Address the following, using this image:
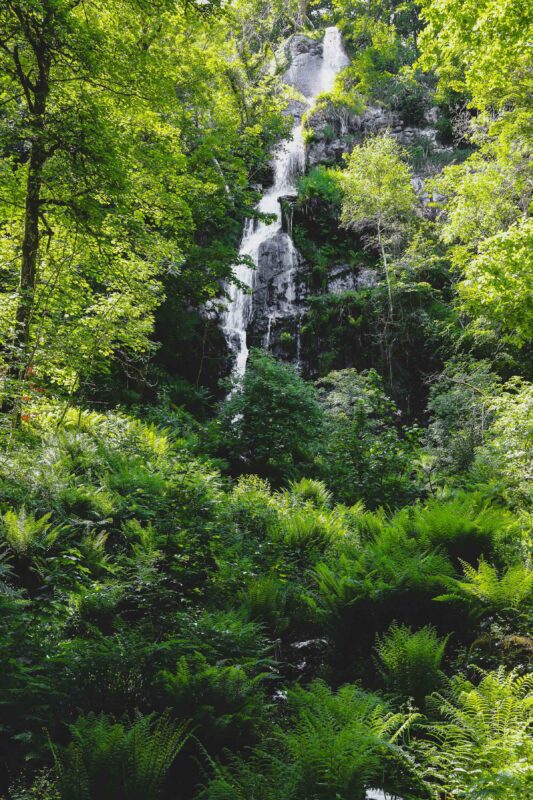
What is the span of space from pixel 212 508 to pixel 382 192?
62.8 feet

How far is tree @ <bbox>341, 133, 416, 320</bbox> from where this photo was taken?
21125 mm

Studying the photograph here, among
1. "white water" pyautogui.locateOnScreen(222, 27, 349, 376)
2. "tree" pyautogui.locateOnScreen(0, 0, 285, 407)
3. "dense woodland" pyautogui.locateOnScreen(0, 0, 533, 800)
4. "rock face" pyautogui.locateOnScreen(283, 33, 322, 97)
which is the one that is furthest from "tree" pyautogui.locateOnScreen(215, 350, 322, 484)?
"rock face" pyautogui.locateOnScreen(283, 33, 322, 97)

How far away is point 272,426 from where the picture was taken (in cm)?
1194

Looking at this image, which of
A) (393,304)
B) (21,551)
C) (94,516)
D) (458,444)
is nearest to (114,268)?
(94,516)

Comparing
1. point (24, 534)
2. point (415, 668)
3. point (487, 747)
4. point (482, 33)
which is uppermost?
point (482, 33)

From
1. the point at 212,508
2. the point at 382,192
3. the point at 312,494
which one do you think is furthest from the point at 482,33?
the point at 382,192

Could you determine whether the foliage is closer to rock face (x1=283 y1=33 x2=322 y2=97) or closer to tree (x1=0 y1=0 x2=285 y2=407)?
tree (x1=0 y1=0 x2=285 y2=407)

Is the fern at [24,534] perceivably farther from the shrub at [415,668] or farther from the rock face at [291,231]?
the rock face at [291,231]

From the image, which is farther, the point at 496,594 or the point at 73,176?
the point at 73,176

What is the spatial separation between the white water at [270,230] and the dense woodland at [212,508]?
3276 mm

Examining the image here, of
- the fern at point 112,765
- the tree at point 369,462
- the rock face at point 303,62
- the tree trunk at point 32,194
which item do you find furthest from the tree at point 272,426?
the rock face at point 303,62

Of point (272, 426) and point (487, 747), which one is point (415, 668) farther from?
point (272, 426)

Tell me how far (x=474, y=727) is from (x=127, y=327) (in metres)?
7.41

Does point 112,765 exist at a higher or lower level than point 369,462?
lower
